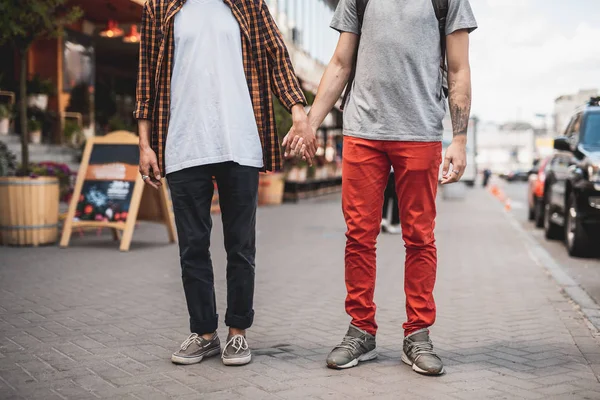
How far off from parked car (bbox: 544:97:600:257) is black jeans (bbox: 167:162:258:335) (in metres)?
5.78

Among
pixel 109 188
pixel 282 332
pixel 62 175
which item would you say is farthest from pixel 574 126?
pixel 282 332

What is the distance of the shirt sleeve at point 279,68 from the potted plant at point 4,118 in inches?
459

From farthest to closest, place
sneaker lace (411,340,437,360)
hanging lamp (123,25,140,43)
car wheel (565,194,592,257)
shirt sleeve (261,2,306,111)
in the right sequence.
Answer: hanging lamp (123,25,140,43) → car wheel (565,194,592,257) → shirt sleeve (261,2,306,111) → sneaker lace (411,340,437,360)

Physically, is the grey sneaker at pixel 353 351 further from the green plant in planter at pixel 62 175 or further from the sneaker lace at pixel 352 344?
the green plant in planter at pixel 62 175

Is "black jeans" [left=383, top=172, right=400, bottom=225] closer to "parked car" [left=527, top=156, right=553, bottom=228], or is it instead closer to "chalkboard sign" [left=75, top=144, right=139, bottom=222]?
"parked car" [left=527, top=156, right=553, bottom=228]

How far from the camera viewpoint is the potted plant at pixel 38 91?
1652 centimetres

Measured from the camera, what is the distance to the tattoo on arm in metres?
4.11

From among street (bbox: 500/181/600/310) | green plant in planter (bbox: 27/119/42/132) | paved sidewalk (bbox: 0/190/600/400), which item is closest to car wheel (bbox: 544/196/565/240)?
street (bbox: 500/181/600/310)

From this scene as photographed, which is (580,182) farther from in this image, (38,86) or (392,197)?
(38,86)

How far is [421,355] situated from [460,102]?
1.26m

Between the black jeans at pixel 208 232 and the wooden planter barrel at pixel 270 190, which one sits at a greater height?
the black jeans at pixel 208 232

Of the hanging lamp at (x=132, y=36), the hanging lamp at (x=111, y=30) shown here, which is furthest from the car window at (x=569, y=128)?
the hanging lamp at (x=132, y=36)

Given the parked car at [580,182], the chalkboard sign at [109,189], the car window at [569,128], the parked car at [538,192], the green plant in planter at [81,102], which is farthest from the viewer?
the green plant in planter at [81,102]

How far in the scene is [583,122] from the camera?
410 inches
